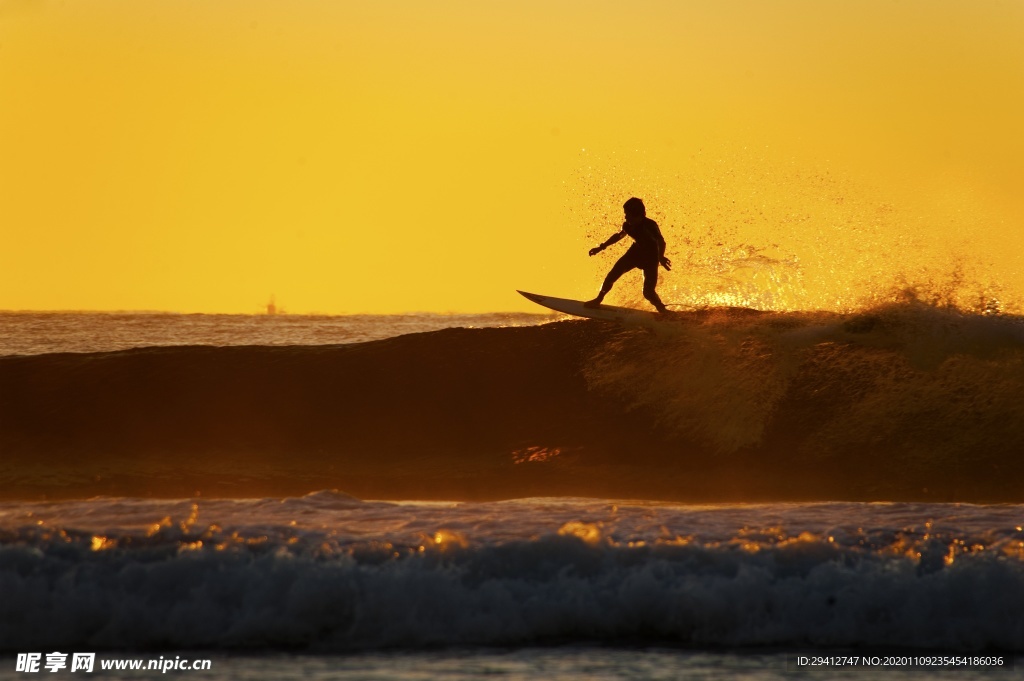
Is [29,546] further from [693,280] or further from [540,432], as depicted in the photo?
[693,280]

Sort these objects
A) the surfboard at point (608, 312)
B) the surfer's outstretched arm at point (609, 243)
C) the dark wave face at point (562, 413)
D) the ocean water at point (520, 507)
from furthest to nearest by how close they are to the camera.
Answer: the surfboard at point (608, 312), the surfer's outstretched arm at point (609, 243), the dark wave face at point (562, 413), the ocean water at point (520, 507)

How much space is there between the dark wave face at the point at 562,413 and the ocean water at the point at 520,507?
0.05m

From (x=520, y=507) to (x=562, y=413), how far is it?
4653mm

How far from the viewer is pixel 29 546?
33.9ft

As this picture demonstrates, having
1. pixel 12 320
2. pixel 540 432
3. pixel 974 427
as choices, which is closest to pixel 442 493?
pixel 540 432

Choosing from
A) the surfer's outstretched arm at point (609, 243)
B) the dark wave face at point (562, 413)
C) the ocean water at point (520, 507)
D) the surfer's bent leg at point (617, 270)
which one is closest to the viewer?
the ocean water at point (520, 507)

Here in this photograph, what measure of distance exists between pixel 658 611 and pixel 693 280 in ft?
33.7

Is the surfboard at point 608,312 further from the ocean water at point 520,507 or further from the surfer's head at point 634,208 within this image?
the surfer's head at point 634,208

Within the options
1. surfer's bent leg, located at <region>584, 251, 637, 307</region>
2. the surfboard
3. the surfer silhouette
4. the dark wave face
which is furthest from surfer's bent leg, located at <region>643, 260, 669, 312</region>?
the dark wave face

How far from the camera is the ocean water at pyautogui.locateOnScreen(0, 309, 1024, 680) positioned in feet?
30.8

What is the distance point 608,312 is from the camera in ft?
59.4

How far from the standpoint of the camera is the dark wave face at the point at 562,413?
15328 mm

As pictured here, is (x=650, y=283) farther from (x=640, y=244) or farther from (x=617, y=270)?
(x=640, y=244)

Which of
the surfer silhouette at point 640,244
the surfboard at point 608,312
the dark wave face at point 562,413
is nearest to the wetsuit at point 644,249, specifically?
the surfer silhouette at point 640,244
